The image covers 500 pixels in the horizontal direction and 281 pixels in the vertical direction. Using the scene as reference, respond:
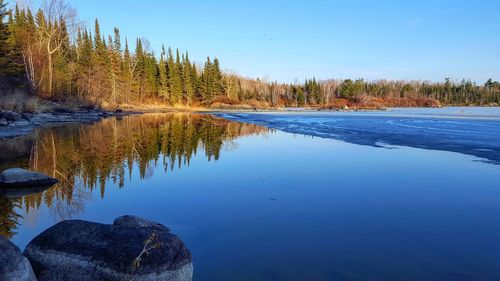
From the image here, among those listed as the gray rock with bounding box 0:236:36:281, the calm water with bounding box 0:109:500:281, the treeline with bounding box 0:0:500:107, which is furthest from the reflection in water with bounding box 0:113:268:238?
the treeline with bounding box 0:0:500:107

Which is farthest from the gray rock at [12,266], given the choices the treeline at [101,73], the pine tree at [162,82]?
the pine tree at [162,82]

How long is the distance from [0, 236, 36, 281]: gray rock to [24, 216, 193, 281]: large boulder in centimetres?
38

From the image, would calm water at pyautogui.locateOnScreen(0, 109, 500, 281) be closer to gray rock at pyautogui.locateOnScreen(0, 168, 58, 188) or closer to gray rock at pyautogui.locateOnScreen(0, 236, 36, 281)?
gray rock at pyautogui.locateOnScreen(0, 168, 58, 188)

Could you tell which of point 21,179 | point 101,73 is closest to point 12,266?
point 21,179

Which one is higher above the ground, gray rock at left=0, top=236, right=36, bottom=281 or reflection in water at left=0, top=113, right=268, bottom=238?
gray rock at left=0, top=236, right=36, bottom=281

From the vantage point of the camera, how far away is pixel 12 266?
3725mm

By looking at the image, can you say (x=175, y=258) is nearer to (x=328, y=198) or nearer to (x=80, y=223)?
(x=80, y=223)

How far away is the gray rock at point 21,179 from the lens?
349 inches

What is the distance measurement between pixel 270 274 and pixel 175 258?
126cm

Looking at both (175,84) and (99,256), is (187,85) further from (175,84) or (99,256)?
(99,256)

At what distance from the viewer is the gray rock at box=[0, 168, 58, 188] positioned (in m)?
8.88

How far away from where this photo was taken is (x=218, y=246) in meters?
5.72

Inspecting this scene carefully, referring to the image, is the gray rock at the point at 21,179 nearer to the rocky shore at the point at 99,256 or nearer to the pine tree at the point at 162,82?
the rocky shore at the point at 99,256

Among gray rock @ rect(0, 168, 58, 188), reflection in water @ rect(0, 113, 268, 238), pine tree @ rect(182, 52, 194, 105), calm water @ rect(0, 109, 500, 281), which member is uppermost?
pine tree @ rect(182, 52, 194, 105)
